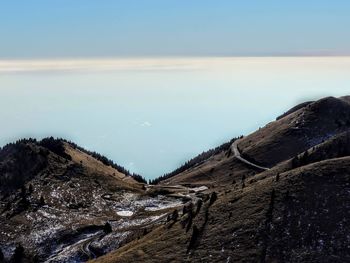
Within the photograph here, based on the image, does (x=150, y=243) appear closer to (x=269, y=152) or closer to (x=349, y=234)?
(x=349, y=234)

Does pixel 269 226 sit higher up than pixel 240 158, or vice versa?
pixel 269 226

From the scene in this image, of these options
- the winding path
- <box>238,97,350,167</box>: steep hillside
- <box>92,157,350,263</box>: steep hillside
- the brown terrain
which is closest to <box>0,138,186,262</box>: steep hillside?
the brown terrain

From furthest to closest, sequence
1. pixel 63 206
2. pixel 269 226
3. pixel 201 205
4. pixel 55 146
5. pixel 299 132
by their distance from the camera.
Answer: pixel 55 146 → pixel 299 132 → pixel 63 206 → pixel 201 205 → pixel 269 226

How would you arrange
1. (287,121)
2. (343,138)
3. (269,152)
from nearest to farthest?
(343,138)
(269,152)
(287,121)

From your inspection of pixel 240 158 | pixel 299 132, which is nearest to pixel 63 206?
pixel 240 158

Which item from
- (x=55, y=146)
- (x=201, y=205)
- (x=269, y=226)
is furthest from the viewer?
(x=55, y=146)

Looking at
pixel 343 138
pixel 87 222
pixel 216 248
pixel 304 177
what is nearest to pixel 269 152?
pixel 343 138

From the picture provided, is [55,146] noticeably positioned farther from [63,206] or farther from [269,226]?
[269,226]

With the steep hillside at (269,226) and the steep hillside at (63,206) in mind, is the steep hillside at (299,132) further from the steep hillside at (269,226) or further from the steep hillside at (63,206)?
the steep hillside at (269,226)
